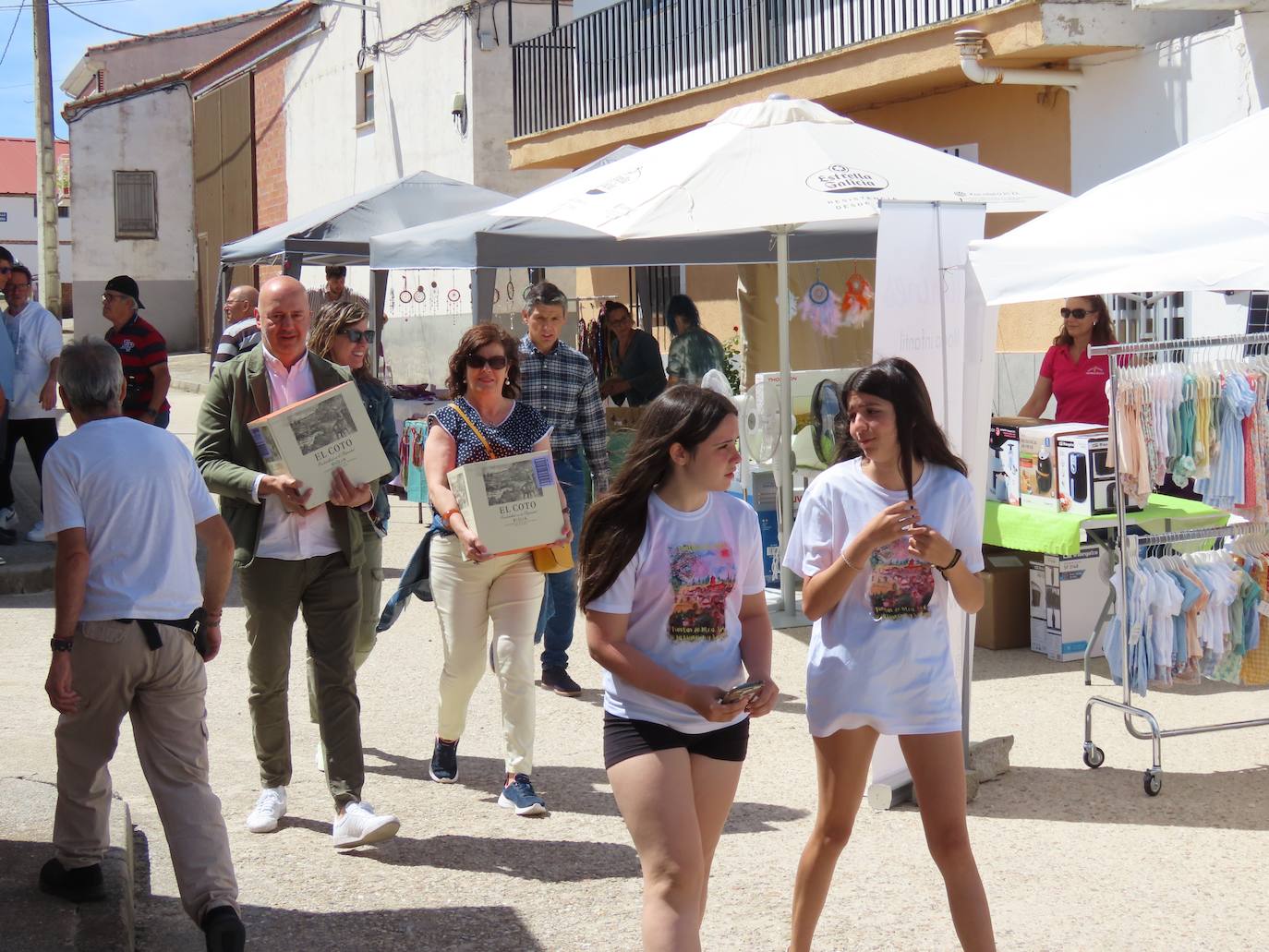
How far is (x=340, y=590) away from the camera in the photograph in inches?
201

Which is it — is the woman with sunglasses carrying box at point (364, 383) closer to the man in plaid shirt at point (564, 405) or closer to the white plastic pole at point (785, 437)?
the man in plaid shirt at point (564, 405)

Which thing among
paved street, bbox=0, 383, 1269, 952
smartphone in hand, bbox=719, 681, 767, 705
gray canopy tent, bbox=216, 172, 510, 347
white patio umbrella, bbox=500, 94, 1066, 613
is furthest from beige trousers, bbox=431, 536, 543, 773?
gray canopy tent, bbox=216, 172, 510, 347

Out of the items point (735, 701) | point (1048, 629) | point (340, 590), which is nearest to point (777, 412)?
point (1048, 629)

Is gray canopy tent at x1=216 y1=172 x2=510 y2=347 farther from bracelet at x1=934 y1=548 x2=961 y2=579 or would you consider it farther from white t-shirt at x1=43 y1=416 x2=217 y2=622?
bracelet at x1=934 y1=548 x2=961 y2=579

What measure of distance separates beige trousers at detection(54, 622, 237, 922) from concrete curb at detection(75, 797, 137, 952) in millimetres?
118

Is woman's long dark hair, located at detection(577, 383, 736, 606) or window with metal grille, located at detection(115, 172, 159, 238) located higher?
window with metal grille, located at detection(115, 172, 159, 238)

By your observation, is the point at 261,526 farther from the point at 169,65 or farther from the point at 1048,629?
the point at 169,65

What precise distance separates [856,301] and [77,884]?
13.4 m

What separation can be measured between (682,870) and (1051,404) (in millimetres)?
10236

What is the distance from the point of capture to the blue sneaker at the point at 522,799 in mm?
5453

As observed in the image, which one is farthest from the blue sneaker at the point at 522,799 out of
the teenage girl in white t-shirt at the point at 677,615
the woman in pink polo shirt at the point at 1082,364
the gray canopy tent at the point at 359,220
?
the gray canopy tent at the point at 359,220

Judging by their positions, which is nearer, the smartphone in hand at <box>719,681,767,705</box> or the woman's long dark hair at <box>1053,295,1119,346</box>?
the smartphone in hand at <box>719,681,767,705</box>


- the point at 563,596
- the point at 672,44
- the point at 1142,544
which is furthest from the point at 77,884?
the point at 672,44

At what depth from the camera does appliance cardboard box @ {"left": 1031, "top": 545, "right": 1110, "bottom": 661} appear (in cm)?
790
